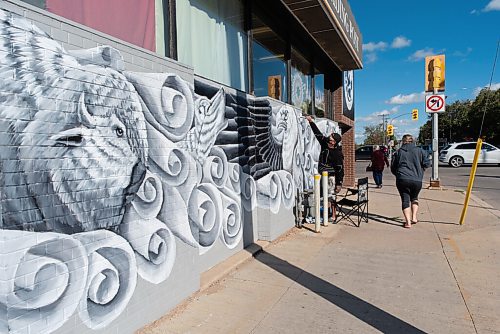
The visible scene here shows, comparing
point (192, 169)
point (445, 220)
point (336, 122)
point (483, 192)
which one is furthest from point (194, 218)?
point (483, 192)

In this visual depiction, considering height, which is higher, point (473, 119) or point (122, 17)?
point (473, 119)

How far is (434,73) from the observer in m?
12.5

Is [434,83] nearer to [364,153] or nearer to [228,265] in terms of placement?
[228,265]

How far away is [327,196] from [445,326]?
4.09 m

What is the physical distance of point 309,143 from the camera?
8.95 metres

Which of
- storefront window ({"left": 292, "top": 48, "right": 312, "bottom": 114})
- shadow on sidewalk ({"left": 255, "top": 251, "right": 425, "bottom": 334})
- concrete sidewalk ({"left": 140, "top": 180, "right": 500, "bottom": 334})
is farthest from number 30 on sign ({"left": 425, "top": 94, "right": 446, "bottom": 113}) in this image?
shadow on sidewalk ({"left": 255, "top": 251, "right": 425, "bottom": 334})

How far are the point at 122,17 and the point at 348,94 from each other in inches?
482

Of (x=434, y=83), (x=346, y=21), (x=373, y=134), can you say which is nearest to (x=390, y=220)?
(x=346, y=21)

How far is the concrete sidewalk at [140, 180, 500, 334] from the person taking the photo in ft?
11.3

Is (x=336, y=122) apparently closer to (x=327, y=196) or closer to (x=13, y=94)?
(x=327, y=196)

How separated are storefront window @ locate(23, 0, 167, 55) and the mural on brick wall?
0.57 meters

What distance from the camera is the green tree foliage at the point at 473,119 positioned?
145 feet

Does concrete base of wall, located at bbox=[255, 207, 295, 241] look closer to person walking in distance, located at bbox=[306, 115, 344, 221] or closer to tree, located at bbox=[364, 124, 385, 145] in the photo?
person walking in distance, located at bbox=[306, 115, 344, 221]

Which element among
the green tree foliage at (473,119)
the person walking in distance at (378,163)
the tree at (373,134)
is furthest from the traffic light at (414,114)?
the tree at (373,134)
